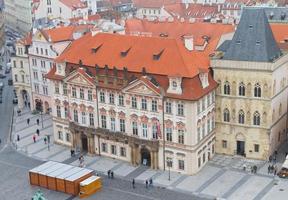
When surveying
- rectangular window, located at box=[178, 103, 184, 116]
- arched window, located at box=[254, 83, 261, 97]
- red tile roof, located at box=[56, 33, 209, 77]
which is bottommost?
rectangular window, located at box=[178, 103, 184, 116]

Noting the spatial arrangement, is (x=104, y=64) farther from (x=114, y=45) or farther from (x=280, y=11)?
(x=280, y=11)

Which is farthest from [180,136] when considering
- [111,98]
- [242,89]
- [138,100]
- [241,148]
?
[111,98]

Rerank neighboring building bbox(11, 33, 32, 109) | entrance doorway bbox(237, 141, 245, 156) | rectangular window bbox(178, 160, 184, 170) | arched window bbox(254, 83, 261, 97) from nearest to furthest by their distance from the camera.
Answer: rectangular window bbox(178, 160, 184, 170) < arched window bbox(254, 83, 261, 97) < entrance doorway bbox(237, 141, 245, 156) < neighboring building bbox(11, 33, 32, 109)

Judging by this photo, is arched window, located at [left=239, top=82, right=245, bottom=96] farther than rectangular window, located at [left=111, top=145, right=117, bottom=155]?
No

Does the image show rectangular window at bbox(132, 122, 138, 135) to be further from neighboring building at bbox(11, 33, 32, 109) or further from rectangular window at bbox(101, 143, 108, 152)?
neighboring building at bbox(11, 33, 32, 109)

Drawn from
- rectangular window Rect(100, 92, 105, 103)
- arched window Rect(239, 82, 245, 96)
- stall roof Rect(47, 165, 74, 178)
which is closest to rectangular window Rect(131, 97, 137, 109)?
rectangular window Rect(100, 92, 105, 103)

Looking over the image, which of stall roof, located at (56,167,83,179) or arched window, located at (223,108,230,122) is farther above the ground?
arched window, located at (223,108,230,122)

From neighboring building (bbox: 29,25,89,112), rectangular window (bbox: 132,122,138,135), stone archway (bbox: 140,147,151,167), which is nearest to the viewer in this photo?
rectangular window (bbox: 132,122,138,135)
